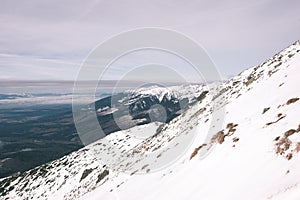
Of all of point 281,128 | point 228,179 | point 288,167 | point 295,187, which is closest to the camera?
point 295,187

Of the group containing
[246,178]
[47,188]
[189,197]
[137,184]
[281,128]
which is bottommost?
[47,188]

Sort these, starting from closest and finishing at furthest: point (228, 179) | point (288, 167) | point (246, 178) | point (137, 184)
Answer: point (288, 167), point (246, 178), point (228, 179), point (137, 184)

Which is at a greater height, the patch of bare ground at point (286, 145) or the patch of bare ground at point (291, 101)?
the patch of bare ground at point (291, 101)

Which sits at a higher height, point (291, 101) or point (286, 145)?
point (291, 101)

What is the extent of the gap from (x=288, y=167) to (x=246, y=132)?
7718 millimetres

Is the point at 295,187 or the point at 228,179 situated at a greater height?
the point at 295,187

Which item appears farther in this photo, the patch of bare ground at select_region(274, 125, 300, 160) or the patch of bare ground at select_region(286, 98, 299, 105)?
the patch of bare ground at select_region(286, 98, 299, 105)

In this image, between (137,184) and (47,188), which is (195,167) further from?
(47,188)

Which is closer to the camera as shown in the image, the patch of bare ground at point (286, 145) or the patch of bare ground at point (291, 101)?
the patch of bare ground at point (286, 145)

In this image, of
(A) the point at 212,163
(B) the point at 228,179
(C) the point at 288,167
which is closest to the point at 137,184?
(A) the point at 212,163

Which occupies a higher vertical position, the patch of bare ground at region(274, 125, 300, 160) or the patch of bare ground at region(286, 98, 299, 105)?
the patch of bare ground at region(286, 98, 299, 105)

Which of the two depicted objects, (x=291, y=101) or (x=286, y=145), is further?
(x=291, y=101)

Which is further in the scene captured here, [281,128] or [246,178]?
[281,128]

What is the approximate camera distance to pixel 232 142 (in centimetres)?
1850
